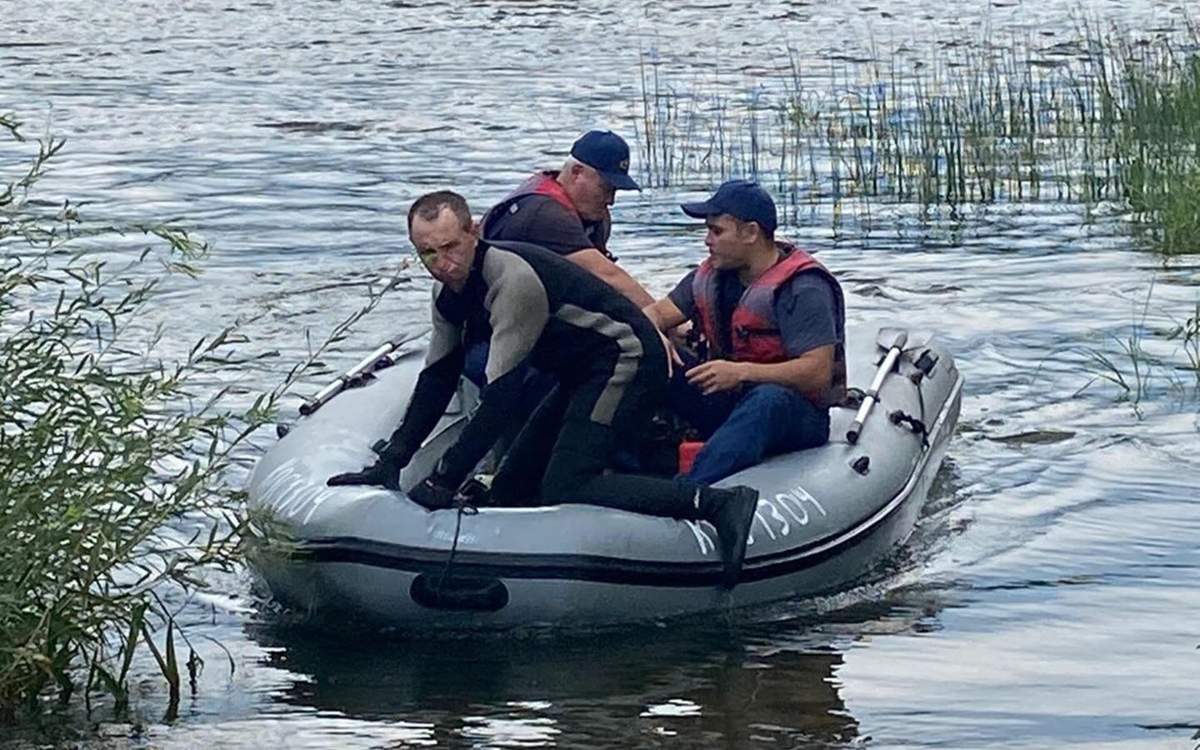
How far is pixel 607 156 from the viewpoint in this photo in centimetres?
857

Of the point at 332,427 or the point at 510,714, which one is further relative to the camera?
the point at 332,427

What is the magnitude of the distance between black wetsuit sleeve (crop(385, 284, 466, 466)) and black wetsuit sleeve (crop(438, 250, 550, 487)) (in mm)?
230

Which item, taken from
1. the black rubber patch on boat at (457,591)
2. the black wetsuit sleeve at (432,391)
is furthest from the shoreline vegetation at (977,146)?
the black rubber patch on boat at (457,591)

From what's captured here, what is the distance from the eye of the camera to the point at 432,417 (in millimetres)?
7410

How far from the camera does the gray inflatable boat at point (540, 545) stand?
6984mm

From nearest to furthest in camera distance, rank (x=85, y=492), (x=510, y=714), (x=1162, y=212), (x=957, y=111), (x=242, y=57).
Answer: (x=85, y=492), (x=510, y=714), (x=1162, y=212), (x=957, y=111), (x=242, y=57)

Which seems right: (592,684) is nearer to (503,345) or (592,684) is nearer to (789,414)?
(503,345)

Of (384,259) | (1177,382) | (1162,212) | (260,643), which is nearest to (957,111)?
(1162,212)

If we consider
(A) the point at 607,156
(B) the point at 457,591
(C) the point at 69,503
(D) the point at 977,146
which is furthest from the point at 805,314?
(D) the point at 977,146

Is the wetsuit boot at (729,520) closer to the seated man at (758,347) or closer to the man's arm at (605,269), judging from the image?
the seated man at (758,347)

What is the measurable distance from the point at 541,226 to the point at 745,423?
123cm

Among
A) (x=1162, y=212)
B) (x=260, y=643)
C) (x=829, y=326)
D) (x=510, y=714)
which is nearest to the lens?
(x=510, y=714)

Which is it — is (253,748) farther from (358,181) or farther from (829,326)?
(358,181)

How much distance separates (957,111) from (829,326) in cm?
757
